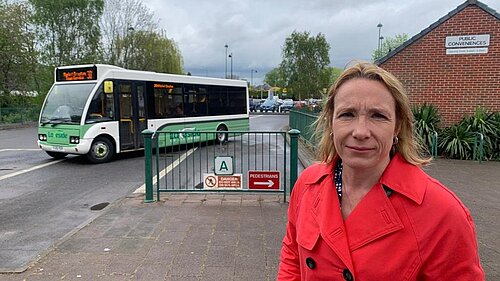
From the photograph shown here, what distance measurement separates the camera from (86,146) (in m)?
9.81

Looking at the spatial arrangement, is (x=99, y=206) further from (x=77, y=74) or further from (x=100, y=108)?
(x=77, y=74)

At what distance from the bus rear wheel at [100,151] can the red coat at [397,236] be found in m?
9.70

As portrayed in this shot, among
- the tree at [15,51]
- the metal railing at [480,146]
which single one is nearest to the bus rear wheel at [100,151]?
the metal railing at [480,146]

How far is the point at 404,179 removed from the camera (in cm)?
138

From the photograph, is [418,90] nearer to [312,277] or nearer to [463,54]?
[463,54]

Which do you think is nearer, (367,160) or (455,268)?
(455,268)

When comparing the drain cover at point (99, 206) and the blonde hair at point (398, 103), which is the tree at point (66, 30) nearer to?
the drain cover at point (99, 206)

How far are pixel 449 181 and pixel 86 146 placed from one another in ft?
29.7

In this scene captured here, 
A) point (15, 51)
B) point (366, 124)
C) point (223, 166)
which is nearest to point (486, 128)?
point (223, 166)

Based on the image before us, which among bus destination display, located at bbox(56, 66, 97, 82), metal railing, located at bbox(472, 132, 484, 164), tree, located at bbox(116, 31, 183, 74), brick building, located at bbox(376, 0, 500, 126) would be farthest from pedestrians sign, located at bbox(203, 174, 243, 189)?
tree, located at bbox(116, 31, 183, 74)

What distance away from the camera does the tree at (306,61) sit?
3859 cm

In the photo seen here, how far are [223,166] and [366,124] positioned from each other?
4.64m

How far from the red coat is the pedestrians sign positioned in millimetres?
4444

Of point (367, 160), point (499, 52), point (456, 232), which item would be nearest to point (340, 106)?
point (367, 160)
